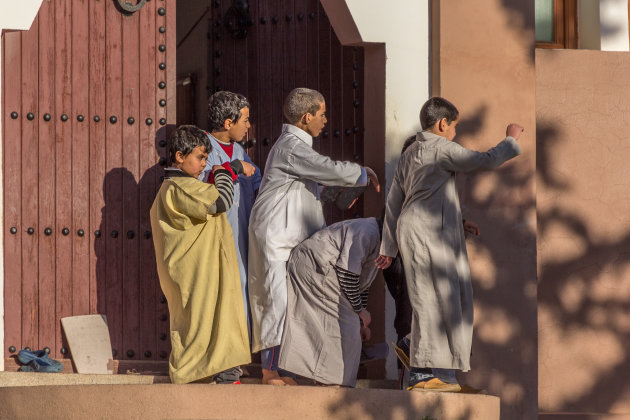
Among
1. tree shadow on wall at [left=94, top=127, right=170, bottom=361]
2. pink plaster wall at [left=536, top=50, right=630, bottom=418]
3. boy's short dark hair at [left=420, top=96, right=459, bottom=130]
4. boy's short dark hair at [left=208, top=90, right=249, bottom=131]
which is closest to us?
boy's short dark hair at [left=420, top=96, right=459, bottom=130]

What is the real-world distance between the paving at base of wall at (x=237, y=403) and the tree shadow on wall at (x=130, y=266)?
1.45 metres

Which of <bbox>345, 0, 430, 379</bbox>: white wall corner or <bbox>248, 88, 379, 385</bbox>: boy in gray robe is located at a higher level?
<bbox>345, 0, 430, 379</bbox>: white wall corner

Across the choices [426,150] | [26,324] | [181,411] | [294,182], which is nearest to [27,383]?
[26,324]

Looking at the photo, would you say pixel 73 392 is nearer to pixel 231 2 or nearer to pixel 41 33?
pixel 41 33

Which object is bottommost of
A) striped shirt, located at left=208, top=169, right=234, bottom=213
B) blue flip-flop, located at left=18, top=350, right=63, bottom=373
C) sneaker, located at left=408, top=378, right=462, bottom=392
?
sneaker, located at left=408, top=378, right=462, bottom=392

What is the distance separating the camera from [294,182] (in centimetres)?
963

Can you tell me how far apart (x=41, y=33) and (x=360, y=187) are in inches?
84.5

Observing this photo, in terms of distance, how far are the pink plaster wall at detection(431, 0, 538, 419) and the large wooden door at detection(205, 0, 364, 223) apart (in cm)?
73

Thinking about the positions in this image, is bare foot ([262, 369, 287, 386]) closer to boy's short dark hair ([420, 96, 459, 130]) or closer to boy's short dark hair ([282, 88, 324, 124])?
boy's short dark hair ([282, 88, 324, 124])

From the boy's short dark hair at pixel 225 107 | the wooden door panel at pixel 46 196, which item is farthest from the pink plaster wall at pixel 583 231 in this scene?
the wooden door panel at pixel 46 196

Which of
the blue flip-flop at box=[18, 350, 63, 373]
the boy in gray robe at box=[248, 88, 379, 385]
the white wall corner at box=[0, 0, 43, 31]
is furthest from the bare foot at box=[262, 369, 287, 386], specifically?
the white wall corner at box=[0, 0, 43, 31]

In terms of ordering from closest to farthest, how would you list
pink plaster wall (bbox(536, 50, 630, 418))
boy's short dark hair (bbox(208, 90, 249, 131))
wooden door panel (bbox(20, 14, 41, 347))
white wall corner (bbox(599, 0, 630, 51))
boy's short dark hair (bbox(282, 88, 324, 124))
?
boy's short dark hair (bbox(282, 88, 324, 124)) → boy's short dark hair (bbox(208, 90, 249, 131)) → wooden door panel (bbox(20, 14, 41, 347)) → pink plaster wall (bbox(536, 50, 630, 418)) → white wall corner (bbox(599, 0, 630, 51))

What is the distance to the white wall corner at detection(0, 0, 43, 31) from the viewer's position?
9914mm

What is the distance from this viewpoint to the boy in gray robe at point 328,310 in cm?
938
